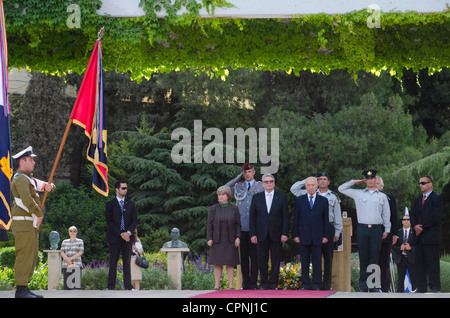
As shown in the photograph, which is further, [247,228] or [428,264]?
[247,228]

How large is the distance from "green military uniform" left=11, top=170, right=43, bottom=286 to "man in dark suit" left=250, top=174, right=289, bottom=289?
3427 mm

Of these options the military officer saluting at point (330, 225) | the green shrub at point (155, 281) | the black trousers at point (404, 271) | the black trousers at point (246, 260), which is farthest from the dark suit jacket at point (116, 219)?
the black trousers at point (404, 271)

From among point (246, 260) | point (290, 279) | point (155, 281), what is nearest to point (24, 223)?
point (246, 260)

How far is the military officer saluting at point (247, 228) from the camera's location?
11.1 metres

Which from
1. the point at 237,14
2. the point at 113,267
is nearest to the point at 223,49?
the point at 237,14

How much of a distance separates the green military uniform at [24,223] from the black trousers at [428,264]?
18.2ft

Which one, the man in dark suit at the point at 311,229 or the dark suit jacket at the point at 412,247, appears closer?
the man in dark suit at the point at 311,229

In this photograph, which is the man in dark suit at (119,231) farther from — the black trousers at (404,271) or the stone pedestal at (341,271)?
the black trousers at (404,271)

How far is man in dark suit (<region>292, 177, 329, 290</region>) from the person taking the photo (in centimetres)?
1048

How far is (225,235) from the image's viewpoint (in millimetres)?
10883

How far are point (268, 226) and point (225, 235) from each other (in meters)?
0.66

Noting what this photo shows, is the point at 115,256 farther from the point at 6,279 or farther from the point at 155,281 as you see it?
the point at 6,279

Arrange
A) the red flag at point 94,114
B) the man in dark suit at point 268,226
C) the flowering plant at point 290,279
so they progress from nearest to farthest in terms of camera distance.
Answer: the red flag at point 94,114
the man in dark suit at point 268,226
the flowering plant at point 290,279

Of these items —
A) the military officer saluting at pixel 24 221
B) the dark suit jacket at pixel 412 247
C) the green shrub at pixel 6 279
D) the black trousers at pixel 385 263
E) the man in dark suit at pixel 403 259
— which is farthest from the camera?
the green shrub at pixel 6 279
